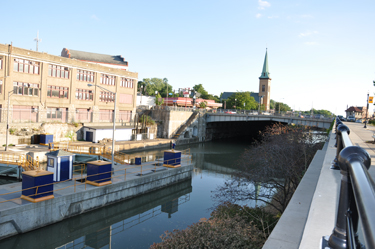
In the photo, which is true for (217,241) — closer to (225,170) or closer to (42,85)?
(225,170)

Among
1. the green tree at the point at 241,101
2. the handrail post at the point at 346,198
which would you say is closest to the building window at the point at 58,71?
the handrail post at the point at 346,198

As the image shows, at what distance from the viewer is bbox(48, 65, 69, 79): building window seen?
154 ft

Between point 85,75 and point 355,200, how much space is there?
55.0 meters

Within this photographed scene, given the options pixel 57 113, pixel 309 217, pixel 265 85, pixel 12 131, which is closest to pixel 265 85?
pixel 265 85

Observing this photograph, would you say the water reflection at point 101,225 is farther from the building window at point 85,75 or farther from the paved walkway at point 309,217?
the building window at point 85,75

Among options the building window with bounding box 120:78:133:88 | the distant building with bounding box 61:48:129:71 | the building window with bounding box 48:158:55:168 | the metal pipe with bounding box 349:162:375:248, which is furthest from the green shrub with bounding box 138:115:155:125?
the metal pipe with bounding box 349:162:375:248

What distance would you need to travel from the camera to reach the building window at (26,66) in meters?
41.8

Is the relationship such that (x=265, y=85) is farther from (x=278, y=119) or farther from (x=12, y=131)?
(x=12, y=131)

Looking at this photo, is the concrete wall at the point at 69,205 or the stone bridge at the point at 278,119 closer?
the concrete wall at the point at 69,205

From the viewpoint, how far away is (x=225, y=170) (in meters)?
39.6

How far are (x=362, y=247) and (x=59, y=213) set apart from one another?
1976 centimetres

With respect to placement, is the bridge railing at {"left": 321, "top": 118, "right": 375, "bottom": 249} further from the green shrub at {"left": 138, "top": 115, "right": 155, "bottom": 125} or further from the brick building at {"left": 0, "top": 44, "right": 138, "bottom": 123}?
the green shrub at {"left": 138, "top": 115, "right": 155, "bottom": 125}

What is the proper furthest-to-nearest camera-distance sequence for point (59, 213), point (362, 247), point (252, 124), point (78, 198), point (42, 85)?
point (252, 124)
point (42, 85)
point (78, 198)
point (59, 213)
point (362, 247)

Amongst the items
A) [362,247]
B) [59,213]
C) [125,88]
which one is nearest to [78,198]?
[59,213]
